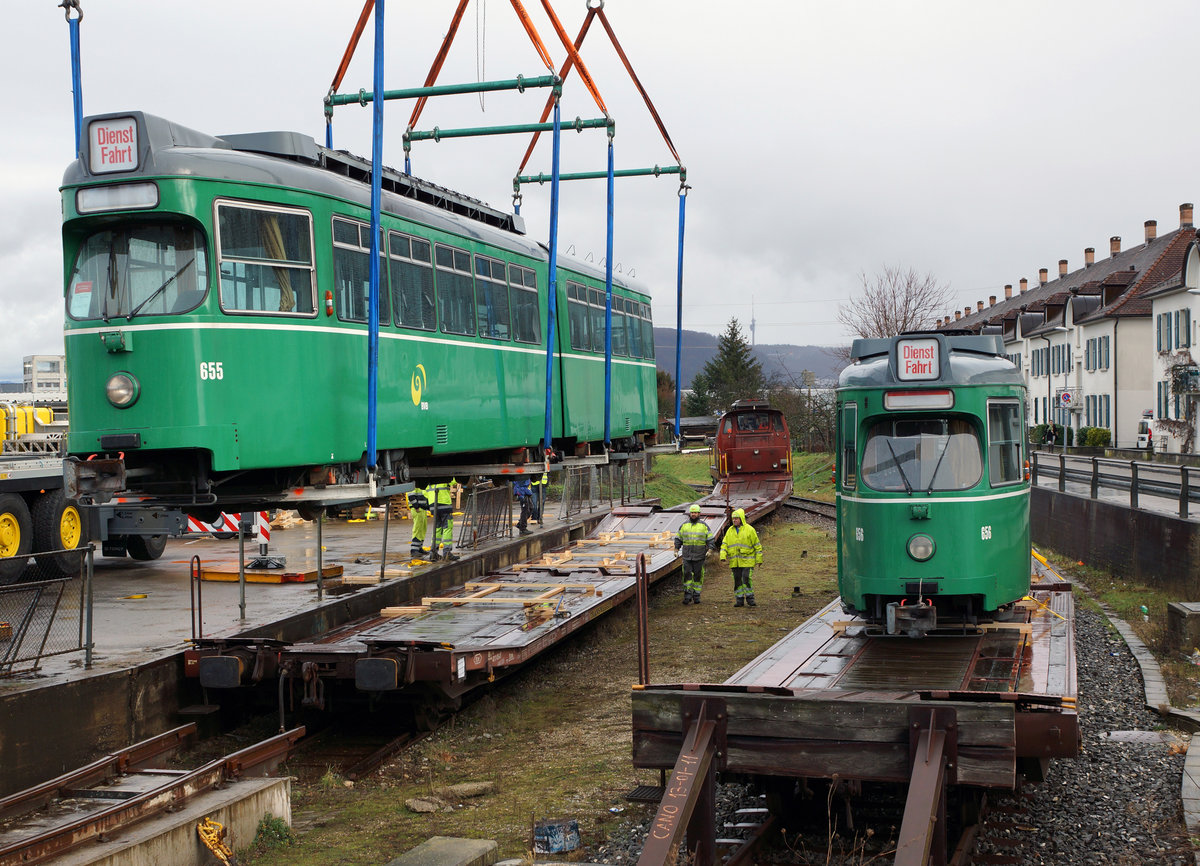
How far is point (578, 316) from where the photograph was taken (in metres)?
18.0

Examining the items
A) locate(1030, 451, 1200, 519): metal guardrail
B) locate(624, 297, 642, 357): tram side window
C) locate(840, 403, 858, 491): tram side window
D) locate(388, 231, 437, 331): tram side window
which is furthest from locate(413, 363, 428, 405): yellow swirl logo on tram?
locate(1030, 451, 1200, 519): metal guardrail

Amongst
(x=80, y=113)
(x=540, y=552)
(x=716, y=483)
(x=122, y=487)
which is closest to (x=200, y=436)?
(x=122, y=487)

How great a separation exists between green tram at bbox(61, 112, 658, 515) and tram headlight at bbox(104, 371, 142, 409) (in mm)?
15

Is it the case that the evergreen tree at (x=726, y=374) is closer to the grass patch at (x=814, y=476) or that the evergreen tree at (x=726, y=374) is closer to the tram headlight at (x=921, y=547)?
the grass patch at (x=814, y=476)

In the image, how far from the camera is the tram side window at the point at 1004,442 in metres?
9.80

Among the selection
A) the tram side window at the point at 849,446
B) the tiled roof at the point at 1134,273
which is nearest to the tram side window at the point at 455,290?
the tram side window at the point at 849,446

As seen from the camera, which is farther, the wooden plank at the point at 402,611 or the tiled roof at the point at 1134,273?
the tiled roof at the point at 1134,273

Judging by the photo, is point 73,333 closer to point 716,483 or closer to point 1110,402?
point 716,483

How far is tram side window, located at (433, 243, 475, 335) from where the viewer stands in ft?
43.1

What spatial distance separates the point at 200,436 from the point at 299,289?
1648 mm

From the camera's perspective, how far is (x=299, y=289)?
10.6m

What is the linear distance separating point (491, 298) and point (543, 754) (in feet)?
19.5

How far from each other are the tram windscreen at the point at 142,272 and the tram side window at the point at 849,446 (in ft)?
18.1

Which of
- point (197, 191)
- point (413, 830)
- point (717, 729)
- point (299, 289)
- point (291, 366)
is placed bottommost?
point (413, 830)
